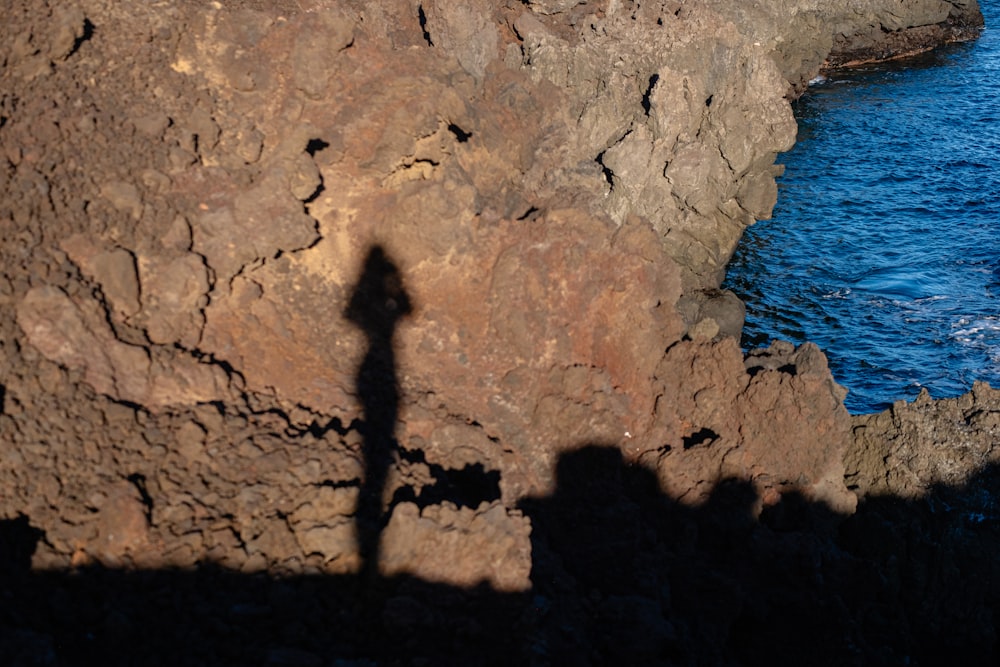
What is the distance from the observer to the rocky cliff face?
582 centimetres

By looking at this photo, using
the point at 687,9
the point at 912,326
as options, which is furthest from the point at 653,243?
the point at 912,326

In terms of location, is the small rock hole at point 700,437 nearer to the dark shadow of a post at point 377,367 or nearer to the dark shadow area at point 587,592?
the dark shadow area at point 587,592

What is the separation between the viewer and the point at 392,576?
5734 millimetres

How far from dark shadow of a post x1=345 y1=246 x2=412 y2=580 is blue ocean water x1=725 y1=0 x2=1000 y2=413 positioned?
374 inches

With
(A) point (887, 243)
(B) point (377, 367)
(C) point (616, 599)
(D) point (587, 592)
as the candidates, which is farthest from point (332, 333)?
(A) point (887, 243)

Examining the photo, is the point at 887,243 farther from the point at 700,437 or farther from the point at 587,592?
the point at 587,592

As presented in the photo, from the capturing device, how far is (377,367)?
750 centimetres

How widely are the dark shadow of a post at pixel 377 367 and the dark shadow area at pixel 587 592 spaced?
0.01m

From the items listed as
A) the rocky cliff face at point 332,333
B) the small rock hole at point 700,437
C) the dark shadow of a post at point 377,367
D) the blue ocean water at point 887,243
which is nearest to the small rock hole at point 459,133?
the rocky cliff face at point 332,333

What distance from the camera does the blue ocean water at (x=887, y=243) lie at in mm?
15453

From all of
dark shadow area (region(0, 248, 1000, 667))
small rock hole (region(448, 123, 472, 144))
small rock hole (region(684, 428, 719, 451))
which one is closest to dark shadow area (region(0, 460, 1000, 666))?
dark shadow area (region(0, 248, 1000, 667))

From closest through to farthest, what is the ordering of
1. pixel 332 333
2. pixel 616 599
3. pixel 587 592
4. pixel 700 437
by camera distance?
1. pixel 616 599
2. pixel 587 592
3. pixel 332 333
4. pixel 700 437

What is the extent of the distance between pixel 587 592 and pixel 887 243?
15.0m

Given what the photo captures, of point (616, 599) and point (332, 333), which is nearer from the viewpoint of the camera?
point (616, 599)
